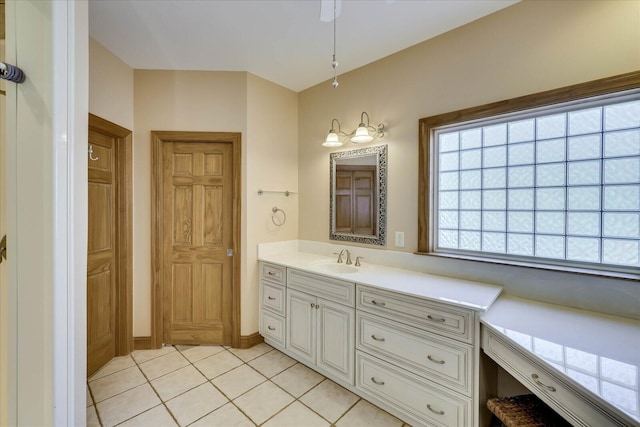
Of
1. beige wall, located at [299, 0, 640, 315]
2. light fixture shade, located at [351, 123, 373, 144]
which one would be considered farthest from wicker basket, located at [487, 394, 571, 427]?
light fixture shade, located at [351, 123, 373, 144]

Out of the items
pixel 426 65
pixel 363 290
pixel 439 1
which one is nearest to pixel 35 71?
pixel 363 290

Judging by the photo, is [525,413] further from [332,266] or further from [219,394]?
[219,394]

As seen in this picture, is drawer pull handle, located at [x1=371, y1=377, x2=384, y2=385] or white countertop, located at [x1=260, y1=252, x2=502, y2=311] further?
drawer pull handle, located at [x1=371, y1=377, x2=384, y2=385]

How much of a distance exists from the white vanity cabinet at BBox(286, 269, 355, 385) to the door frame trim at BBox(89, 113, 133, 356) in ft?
4.87

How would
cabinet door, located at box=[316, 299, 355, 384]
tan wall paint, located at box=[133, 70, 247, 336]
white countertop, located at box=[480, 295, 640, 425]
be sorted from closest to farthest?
white countertop, located at box=[480, 295, 640, 425]
cabinet door, located at box=[316, 299, 355, 384]
tan wall paint, located at box=[133, 70, 247, 336]

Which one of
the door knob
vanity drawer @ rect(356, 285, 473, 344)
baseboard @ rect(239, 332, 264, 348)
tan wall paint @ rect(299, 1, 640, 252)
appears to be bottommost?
baseboard @ rect(239, 332, 264, 348)

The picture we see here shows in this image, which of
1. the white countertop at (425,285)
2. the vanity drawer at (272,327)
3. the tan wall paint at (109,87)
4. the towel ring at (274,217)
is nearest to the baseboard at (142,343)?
the vanity drawer at (272,327)

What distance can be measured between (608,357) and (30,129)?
→ 2.44m

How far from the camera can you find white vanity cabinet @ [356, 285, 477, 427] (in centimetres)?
142

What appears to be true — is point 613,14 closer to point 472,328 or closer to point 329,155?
point 472,328

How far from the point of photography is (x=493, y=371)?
1.55m

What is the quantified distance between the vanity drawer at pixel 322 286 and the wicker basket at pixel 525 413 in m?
0.94

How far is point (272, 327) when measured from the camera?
2523mm

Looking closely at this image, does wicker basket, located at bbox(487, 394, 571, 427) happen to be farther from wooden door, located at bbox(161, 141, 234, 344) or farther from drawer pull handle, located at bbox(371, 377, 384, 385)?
wooden door, located at bbox(161, 141, 234, 344)
